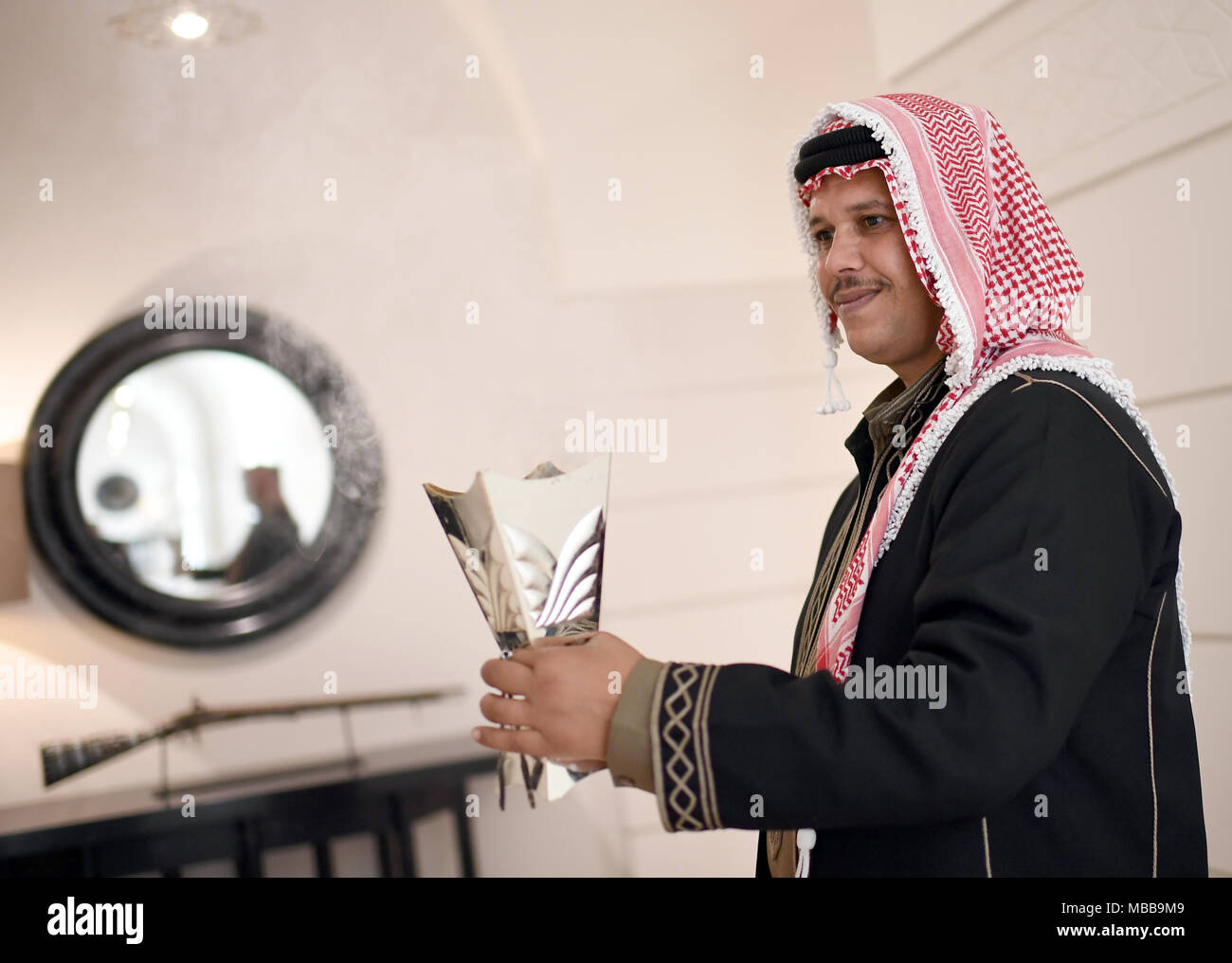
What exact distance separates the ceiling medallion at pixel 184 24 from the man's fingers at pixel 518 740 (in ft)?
7.72

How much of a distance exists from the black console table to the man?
4.67ft

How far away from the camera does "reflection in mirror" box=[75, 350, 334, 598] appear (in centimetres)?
255

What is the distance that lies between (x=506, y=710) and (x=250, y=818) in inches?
67.7

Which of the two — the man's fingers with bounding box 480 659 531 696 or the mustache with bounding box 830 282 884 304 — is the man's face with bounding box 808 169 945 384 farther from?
the man's fingers with bounding box 480 659 531 696

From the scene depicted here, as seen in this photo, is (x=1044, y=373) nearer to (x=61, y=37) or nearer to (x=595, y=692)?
(x=595, y=692)

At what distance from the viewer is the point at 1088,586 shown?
3.05ft

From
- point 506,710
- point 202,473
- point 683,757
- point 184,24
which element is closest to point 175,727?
point 202,473

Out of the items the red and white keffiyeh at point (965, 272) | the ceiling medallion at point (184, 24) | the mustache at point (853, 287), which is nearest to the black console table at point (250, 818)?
the red and white keffiyeh at point (965, 272)

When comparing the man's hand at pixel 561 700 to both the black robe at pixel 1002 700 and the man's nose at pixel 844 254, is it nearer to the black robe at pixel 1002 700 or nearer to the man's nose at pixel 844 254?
the black robe at pixel 1002 700

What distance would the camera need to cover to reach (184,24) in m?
2.62

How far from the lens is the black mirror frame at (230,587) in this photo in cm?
252

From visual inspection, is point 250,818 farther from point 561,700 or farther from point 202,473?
point 561,700
